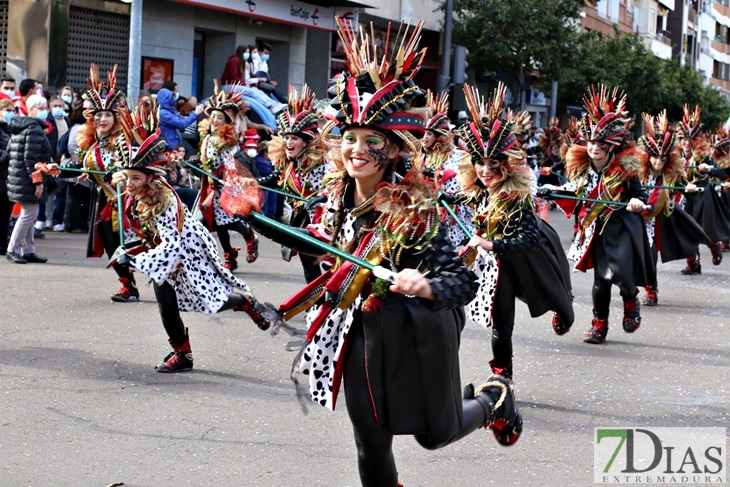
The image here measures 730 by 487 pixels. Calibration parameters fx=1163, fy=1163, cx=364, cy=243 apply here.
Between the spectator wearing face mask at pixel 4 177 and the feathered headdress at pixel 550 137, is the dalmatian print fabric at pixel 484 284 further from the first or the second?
the feathered headdress at pixel 550 137

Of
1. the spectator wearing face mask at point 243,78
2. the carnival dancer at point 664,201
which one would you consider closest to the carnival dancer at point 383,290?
the carnival dancer at point 664,201

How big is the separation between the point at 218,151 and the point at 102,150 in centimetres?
211

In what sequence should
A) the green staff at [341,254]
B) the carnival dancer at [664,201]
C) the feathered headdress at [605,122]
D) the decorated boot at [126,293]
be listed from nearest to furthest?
the green staff at [341,254], the feathered headdress at [605,122], the decorated boot at [126,293], the carnival dancer at [664,201]

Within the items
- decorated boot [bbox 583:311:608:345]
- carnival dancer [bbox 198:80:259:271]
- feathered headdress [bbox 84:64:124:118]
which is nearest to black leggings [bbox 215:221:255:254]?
carnival dancer [bbox 198:80:259:271]

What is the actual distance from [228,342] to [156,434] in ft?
9.13

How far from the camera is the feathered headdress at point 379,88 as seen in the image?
4.68 m

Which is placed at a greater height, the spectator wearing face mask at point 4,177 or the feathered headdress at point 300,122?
the feathered headdress at point 300,122

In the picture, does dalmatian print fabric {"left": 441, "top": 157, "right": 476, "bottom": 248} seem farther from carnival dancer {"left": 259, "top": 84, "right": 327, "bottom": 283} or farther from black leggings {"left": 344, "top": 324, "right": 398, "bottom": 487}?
black leggings {"left": 344, "top": 324, "right": 398, "bottom": 487}

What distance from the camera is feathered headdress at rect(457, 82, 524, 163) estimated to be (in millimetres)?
7355

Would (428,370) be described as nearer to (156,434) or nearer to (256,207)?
(256,207)

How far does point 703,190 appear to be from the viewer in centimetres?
1616

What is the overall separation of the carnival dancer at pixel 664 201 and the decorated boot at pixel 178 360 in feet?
18.1

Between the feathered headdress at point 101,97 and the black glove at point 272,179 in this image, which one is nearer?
the feathered headdress at point 101,97

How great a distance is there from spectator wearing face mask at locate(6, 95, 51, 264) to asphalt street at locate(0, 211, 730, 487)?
51.7 inches
